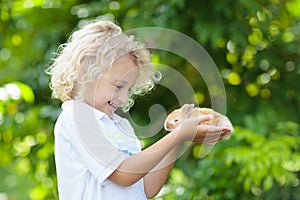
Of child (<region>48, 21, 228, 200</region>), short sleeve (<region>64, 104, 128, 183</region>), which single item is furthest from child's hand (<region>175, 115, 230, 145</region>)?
short sleeve (<region>64, 104, 128, 183</region>)

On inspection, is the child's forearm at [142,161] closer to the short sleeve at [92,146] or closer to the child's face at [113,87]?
the short sleeve at [92,146]

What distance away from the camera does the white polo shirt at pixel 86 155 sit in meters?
1.64

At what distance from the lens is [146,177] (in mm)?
1852

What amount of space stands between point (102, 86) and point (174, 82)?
1.45 meters

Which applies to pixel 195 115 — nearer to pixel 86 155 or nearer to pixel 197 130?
pixel 197 130

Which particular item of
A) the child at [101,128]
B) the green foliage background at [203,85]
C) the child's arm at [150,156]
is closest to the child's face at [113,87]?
the child at [101,128]

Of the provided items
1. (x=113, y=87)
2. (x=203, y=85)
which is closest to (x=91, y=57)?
(x=113, y=87)

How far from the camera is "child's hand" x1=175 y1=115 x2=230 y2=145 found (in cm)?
165

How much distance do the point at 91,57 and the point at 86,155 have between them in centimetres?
21

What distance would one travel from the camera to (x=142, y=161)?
1.63m

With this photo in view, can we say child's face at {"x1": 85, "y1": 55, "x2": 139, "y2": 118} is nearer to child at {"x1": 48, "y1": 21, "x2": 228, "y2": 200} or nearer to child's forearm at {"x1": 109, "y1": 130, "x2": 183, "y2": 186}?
child at {"x1": 48, "y1": 21, "x2": 228, "y2": 200}

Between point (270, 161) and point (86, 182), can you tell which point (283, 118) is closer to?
point (270, 161)

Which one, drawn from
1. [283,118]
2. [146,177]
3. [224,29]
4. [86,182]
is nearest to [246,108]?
[283,118]

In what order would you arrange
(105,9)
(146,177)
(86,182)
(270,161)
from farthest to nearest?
(105,9) → (270,161) → (146,177) → (86,182)
